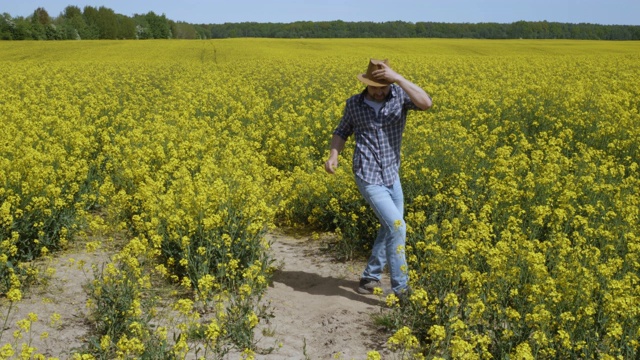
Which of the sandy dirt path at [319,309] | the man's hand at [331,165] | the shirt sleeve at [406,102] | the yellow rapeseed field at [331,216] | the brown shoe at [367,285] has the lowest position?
the sandy dirt path at [319,309]

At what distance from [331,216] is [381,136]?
2.59 metres

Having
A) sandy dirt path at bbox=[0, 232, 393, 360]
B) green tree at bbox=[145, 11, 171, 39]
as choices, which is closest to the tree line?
green tree at bbox=[145, 11, 171, 39]

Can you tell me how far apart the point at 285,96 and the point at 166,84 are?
4.11 m

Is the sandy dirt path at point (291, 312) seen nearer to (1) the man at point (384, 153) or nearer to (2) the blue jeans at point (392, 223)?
(2) the blue jeans at point (392, 223)

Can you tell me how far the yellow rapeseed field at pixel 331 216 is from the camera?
4.42m

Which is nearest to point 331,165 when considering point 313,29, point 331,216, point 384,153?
point 384,153

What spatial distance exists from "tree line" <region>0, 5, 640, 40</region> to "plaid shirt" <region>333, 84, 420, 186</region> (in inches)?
2730

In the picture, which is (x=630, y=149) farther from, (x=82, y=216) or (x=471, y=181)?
(x=82, y=216)

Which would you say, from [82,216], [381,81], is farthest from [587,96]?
[82,216]

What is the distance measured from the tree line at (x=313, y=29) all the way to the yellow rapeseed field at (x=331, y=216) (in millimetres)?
64437

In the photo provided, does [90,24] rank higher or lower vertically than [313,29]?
higher

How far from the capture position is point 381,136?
17.5 feet

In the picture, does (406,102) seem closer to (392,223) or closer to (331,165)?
(331,165)

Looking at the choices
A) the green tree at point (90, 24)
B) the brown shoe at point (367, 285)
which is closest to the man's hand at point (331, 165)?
the brown shoe at point (367, 285)
